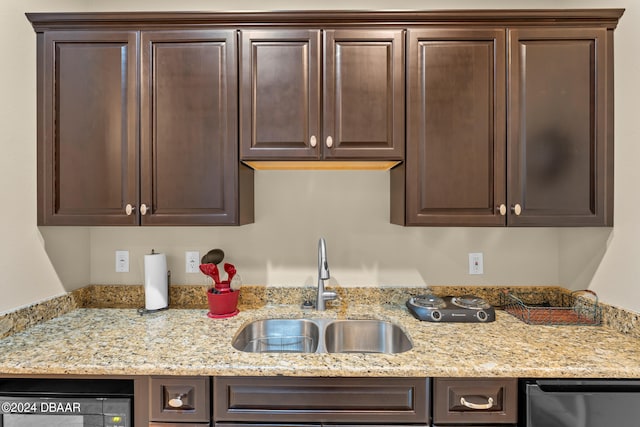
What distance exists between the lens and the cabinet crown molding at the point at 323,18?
4.91ft

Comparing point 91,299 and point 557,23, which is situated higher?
point 557,23

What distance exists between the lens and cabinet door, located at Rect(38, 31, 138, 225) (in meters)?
1.55

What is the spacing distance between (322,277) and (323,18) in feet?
3.97

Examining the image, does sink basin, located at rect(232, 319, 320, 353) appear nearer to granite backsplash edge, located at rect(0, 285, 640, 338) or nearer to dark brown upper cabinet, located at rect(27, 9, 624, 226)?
granite backsplash edge, located at rect(0, 285, 640, 338)

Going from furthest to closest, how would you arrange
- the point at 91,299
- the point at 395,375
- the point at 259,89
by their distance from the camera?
the point at 91,299
the point at 259,89
the point at 395,375

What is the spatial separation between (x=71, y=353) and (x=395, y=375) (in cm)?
120

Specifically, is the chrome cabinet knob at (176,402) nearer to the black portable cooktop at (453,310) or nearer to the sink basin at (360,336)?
the sink basin at (360,336)

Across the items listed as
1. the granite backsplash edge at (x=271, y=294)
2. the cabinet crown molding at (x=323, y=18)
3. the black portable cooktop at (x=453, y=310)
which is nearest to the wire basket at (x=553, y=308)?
the granite backsplash edge at (x=271, y=294)

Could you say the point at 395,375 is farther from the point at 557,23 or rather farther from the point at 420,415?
the point at 557,23

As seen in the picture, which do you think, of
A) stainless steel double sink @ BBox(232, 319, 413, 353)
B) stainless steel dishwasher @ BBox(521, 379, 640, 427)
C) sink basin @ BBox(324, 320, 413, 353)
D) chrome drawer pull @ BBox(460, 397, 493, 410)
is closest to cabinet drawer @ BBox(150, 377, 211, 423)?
stainless steel double sink @ BBox(232, 319, 413, 353)

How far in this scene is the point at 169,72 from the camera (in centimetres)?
155

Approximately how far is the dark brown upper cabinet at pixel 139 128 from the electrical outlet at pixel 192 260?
39 centimetres

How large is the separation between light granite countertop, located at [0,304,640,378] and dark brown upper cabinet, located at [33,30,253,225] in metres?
0.49

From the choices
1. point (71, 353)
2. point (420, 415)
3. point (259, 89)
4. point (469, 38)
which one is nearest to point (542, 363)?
point (420, 415)
